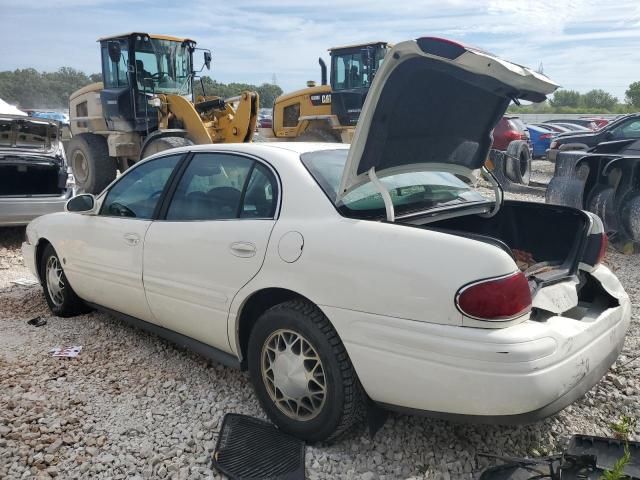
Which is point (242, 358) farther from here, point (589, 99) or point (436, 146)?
point (589, 99)

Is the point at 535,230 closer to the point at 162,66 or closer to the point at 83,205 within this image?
the point at 83,205

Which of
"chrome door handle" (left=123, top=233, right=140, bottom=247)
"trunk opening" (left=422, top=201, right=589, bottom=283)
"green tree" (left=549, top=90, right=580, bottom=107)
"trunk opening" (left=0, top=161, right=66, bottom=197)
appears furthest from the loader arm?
"green tree" (left=549, top=90, right=580, bottom=107)

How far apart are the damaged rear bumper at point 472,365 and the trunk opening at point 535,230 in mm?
742

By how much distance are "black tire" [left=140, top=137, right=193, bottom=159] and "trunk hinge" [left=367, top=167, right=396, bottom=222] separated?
7.55 meters

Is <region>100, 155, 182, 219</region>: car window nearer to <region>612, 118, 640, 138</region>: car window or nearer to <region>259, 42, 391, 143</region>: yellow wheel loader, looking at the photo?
<region>259, 42, 391, 143</region>: yellow wheel loader

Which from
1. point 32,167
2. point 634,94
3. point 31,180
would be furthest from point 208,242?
point 634,94

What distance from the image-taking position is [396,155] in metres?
2.99

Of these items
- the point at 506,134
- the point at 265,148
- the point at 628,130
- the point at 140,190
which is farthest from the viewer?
the point at 506,134

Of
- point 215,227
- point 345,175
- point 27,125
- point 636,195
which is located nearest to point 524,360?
point 345,175

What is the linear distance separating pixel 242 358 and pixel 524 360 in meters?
1.57

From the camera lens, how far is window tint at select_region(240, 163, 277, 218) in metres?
3.03

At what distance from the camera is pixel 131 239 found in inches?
148

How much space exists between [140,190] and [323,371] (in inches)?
81.7

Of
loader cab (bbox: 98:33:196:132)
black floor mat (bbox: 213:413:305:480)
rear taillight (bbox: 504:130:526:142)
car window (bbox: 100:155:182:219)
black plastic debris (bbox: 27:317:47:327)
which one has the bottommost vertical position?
black plastic debris (bbox: 27:317:47:327)
